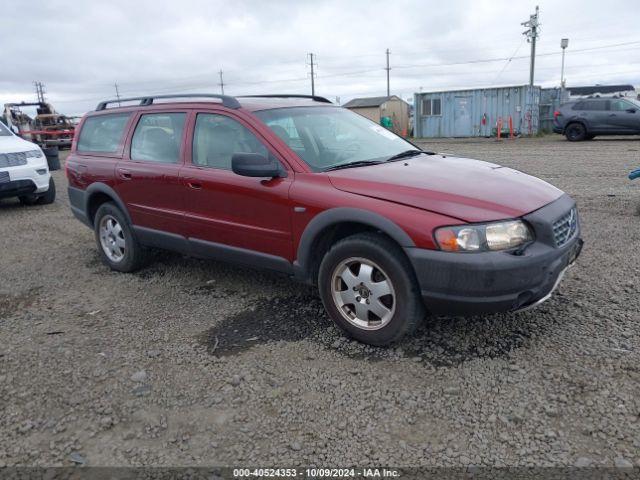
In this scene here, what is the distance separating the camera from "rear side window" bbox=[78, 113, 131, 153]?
16.8 ft

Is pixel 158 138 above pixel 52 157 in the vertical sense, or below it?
above

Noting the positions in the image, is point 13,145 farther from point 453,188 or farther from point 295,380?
point 453,188

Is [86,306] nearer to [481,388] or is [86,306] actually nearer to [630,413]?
[481,388]

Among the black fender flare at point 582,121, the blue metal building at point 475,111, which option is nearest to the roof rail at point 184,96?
the black fender flare at point 582,121

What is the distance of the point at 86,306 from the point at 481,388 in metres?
3.27

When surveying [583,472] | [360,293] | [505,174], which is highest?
[505,174]

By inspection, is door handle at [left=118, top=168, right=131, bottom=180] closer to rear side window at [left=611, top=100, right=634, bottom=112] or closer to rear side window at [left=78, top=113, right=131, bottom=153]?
rear side window at [left=78, top=113, right=131, bottom=153]

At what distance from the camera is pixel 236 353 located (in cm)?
350

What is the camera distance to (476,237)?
2.97 meters

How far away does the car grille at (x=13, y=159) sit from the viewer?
27.6 ft

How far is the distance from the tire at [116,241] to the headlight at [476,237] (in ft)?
10.7

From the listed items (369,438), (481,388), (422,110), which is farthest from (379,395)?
(422,110)

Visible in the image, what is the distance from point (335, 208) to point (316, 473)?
1.63 metres

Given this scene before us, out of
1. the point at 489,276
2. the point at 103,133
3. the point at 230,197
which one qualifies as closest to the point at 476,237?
the point at 489,276
